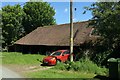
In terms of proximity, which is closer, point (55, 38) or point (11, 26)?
point (55, 38)

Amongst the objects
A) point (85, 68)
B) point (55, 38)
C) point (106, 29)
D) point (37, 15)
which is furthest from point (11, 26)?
point (85, 68)

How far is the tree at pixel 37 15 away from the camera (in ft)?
219

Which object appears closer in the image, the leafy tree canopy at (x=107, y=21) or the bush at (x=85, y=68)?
the bush at (x=85, y=68)

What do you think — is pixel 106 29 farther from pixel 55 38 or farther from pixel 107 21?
pixel 55 38

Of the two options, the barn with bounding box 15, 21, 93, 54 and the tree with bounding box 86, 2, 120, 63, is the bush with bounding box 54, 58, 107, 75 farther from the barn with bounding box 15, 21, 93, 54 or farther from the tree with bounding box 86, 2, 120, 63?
the barn with bounding box 15, 21, 93, 54

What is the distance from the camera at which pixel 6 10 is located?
69562 mm

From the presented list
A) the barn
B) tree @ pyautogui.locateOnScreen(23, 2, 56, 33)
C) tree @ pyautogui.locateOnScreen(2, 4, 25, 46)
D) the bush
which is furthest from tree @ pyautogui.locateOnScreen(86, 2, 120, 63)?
tree @ pyautogui.locateOnScreen(2, 4, 25, 46)

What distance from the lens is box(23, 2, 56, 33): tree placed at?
219 feet

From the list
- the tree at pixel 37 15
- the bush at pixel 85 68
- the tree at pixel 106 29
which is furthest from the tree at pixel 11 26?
the bush at pixel 85 68

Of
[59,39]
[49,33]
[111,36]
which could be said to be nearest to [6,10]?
[49,33]

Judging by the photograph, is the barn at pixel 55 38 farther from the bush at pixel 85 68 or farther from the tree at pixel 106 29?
the bush at pixel 85 68

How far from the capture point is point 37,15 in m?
66.8

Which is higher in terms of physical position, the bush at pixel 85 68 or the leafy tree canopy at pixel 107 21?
the leafy tree canopy at pixel 107 21

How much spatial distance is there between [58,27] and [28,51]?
8.06m
